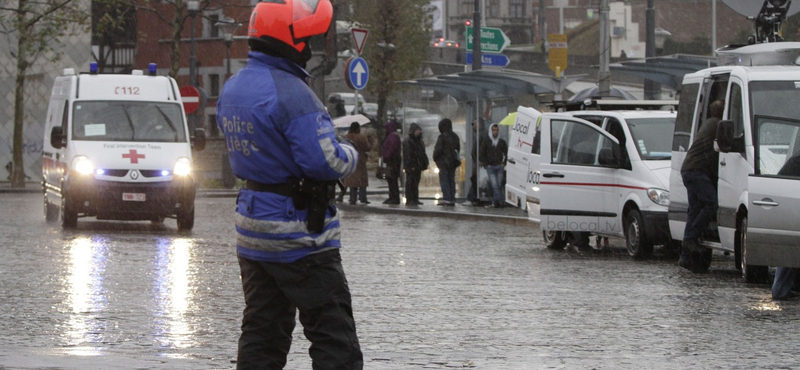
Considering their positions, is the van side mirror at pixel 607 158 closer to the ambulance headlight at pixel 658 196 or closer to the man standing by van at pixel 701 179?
the ambulance headlight at pixel 658 196

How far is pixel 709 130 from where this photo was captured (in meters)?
13.7

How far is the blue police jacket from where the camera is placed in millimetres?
5281

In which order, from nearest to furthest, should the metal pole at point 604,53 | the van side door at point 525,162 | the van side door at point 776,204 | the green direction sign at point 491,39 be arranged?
1. the van side door at point 776,204
2. the van side door at point 525,162
3. the metal pole at point 604,53
4. the green direction sign at point 491,39

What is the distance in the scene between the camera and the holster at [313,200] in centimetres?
533

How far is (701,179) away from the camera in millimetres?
13711

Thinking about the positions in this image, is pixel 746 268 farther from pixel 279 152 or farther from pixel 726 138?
pixel 279 152

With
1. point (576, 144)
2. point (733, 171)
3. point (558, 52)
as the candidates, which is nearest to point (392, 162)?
point (558, 52)

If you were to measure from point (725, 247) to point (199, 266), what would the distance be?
5.25 meters

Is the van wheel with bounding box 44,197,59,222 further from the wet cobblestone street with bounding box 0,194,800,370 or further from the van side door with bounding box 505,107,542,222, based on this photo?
the van side door with bounding box 505,107,542,222

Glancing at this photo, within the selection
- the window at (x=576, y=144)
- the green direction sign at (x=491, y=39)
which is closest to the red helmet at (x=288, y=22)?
the window at (x=576, y=144)

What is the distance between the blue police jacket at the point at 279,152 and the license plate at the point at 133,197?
1416 cm

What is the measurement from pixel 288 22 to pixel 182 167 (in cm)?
1450

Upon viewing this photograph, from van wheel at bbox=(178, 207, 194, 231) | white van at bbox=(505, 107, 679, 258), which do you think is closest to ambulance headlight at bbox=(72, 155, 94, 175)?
van wheel at bbox=(178, 207, 194, 231)

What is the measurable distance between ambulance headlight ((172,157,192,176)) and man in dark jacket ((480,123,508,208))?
26.2 feet
